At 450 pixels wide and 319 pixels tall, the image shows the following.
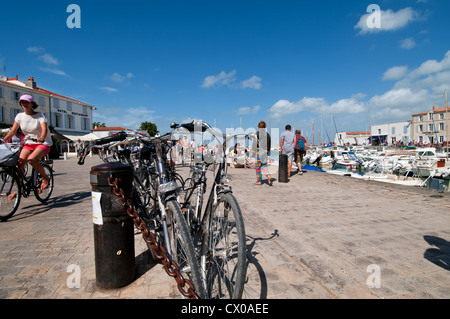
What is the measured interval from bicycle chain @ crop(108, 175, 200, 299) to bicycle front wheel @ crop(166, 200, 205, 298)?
0.19ft

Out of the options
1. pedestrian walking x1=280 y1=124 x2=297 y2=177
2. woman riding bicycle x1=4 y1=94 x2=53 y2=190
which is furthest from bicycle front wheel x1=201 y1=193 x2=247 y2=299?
pedestrian walking x1=280 y1=124 x2=297 y2=177

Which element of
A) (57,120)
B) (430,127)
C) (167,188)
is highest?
(57,120)

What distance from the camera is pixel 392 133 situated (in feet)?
292

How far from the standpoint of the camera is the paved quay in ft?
7.72

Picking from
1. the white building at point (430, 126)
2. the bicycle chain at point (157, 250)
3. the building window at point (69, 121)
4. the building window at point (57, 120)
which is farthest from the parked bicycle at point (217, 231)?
the white building at point (430, 126)

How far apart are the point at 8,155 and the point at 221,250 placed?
4350mm

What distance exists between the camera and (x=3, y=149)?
169 inches

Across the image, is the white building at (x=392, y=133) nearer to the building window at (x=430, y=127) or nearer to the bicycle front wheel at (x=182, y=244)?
the building window at (x=430, y=127)

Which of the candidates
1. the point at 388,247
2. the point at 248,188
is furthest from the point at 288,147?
the point at 388,247

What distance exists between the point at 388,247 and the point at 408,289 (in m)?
1.11

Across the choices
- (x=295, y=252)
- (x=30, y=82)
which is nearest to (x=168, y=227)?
(x=295, y=252)

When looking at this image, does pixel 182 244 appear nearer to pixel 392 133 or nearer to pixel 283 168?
pixel 283 168

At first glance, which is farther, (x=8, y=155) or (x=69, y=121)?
(x=69, y=121)
